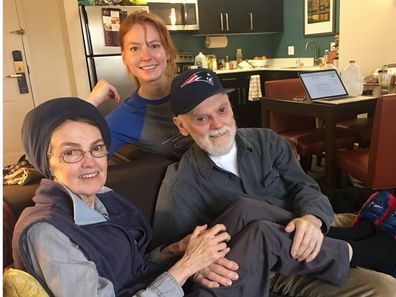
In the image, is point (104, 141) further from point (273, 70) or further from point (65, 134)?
point (273, 70)

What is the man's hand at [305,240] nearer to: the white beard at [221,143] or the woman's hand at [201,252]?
the woman's hand at [201,252]

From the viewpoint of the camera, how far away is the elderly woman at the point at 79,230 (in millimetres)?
913

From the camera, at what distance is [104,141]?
1156 millimetres

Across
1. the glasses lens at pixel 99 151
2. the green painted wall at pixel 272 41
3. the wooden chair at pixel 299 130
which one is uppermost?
the green painted wall at pixel 272 41

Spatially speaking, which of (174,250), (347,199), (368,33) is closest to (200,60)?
(368,33)

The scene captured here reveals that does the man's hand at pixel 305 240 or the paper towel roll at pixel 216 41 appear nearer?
the man's hand at pixel 305 240

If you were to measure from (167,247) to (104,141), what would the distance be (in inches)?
17.5

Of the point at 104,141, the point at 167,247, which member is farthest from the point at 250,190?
the point at 104,141

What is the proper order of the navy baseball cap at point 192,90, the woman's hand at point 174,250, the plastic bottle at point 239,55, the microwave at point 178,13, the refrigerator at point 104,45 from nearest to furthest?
the woman's hand at point 174,250 → the navy baseball cap at point 192,90 → the refrigerator at point 104,45 → the microwave at point 178,13 → the plastic bottle at point 239,55

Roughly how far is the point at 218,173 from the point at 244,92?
3.78 metres

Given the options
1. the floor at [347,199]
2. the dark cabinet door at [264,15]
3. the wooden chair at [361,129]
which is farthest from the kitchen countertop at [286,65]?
the floor at [347,199]

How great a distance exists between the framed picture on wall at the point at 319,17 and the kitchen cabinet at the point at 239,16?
500 mm

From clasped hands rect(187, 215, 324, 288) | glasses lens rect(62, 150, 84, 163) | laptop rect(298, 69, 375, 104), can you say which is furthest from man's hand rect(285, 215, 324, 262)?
laptop rect(298, 69, 375, 104)

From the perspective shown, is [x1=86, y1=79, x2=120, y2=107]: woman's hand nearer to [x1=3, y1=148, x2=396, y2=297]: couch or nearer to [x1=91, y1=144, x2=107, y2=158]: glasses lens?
[x1=3, y1=148, x2=396, y2=297]: couch
